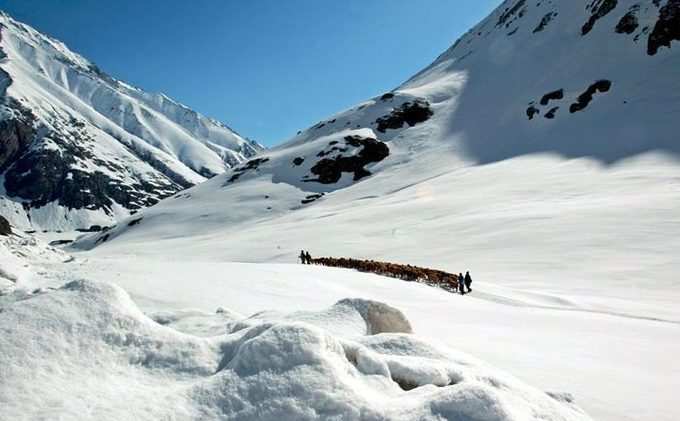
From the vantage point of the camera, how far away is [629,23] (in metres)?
93.1

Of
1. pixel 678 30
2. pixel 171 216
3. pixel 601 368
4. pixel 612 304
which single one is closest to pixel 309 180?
pixel 171 216

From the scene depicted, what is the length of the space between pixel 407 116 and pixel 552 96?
33846 mm

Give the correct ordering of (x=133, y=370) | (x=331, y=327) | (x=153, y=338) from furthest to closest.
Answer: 1. (x=331, y=327)
2. (x=153, y=338)
3. (x=133, y=370)

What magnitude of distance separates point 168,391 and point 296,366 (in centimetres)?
108

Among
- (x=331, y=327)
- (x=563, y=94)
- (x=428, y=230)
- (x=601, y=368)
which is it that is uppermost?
(x=563, y=94)

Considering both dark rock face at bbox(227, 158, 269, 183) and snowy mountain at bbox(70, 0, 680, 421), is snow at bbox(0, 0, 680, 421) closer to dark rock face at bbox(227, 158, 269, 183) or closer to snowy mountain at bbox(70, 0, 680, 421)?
snowy mountain at bbox(70, 0, 680, 421)

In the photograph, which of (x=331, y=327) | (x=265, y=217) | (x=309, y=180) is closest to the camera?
(x=331, y=327)

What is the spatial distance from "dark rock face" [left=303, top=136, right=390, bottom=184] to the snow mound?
298ft

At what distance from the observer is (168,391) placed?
393 centimetres

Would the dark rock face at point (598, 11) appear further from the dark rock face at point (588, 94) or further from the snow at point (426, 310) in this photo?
the snow at point (426, 310)

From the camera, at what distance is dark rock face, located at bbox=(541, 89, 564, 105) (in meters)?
87.2

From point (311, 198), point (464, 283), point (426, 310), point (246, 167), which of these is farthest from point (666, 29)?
point (426, 310)

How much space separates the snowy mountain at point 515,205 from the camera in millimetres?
11133

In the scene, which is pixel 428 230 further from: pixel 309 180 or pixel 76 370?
pixel 309 180
